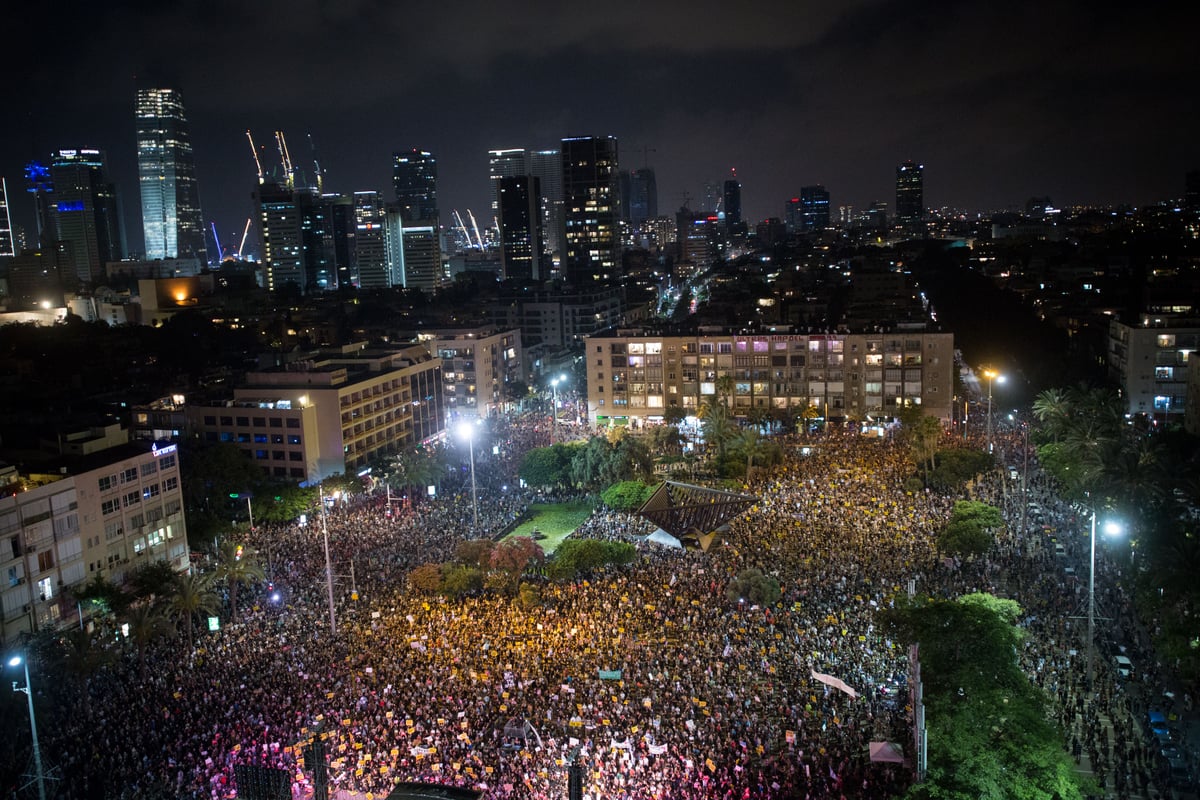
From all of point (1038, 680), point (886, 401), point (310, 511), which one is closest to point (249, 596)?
point (310, 511)

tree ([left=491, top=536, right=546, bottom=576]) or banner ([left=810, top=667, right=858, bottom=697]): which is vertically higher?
tree ([left=491, top=536, right=546, bottom=576])

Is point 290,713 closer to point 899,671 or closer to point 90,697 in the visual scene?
point 90,697

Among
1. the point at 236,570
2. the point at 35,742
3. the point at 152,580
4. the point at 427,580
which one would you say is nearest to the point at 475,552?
the point at 427,580

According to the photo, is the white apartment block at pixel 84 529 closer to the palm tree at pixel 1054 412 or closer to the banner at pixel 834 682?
the banner at pixel 834 682

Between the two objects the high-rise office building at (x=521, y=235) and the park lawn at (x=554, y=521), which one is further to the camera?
the high-rise office building at (x=521, y=235)

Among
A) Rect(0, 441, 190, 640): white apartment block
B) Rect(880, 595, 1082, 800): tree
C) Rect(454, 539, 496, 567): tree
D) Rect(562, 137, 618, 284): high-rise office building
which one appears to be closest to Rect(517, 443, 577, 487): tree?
Rect(454, 539, 496, 567): tree

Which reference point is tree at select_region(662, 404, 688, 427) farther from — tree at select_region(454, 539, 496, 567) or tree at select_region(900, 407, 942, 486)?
tree at select_region(454, 539, 496, 567)

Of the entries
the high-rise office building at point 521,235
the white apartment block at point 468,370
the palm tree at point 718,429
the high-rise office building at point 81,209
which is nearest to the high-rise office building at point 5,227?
the high-rise office building at point 81,209
